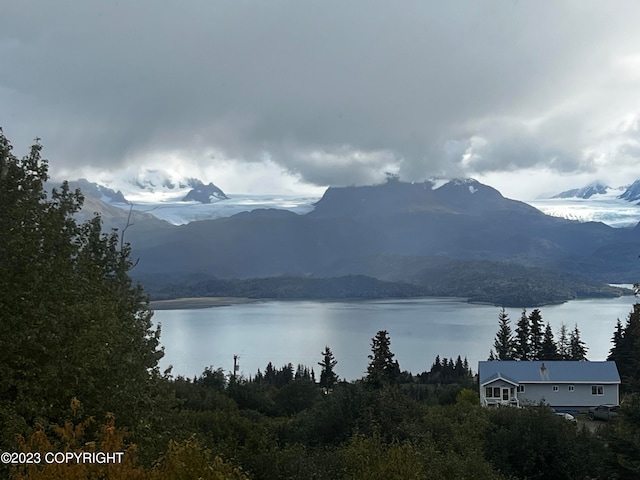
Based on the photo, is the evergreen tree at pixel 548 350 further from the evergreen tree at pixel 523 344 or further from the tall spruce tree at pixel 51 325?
the tall spruce tree at pixel 51 325

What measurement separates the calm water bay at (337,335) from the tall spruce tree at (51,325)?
202 feet

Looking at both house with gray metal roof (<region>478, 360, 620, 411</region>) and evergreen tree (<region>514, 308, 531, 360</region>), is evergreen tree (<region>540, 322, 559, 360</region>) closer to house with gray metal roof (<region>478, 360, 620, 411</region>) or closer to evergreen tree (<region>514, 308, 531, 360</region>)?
evergreen tree (<region>514, 308, 531, 360</region>)

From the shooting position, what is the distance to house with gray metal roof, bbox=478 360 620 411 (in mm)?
42781

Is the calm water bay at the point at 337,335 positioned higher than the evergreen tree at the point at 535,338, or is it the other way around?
the evergreen tree at the point at 535,338

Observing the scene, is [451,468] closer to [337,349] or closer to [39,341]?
[39,341]

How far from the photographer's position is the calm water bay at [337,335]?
86.6 meters

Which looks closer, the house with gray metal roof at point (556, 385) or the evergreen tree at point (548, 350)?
the house with gray metal roof at point (556, 385)

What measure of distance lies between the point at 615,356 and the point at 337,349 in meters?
50.7

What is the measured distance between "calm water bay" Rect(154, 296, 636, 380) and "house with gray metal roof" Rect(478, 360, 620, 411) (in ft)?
95.5

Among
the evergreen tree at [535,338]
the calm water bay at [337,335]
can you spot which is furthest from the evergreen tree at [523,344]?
the calm water bay at [337,335]

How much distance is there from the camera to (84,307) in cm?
993

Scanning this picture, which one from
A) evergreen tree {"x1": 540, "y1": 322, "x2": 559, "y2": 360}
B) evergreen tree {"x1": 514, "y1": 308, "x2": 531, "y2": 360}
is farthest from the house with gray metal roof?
evergreen tree {"x1": 514, "y1": 308, "x2": 531, "y2": 360}

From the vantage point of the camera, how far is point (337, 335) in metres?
117

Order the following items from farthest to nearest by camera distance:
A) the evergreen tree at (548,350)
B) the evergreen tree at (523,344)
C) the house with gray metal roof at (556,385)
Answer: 1. the evergreen tree at (523,344)
2. the evergreen tree at (548,350)
3. the house with gray metal roof at (556,385)
